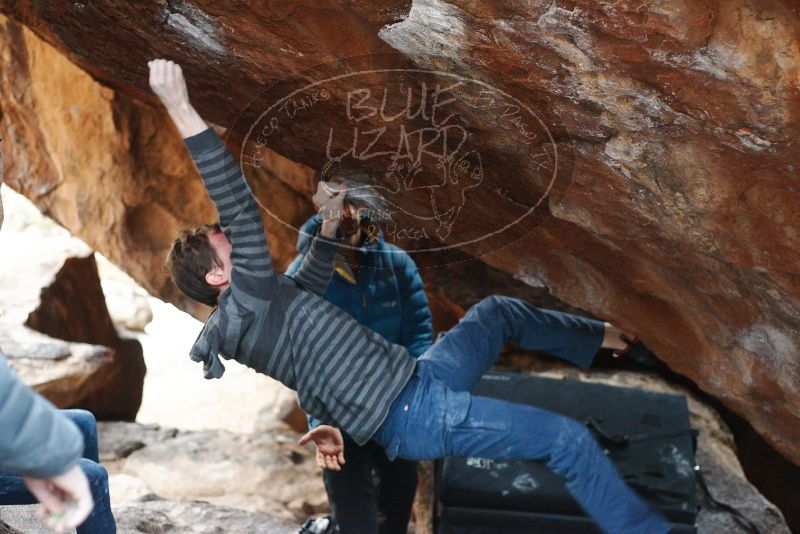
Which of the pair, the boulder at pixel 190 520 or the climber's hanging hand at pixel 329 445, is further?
the boulder at pixel 190 520

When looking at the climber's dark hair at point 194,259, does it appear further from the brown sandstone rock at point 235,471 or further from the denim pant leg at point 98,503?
the brown sandstone rock at point 235,471

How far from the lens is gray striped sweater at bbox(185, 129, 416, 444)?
217 centimetres

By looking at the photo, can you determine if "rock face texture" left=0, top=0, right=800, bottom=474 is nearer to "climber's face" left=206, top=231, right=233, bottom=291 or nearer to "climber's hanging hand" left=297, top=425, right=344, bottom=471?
"climber's face" left=206, top=231, right=233, bottom=291

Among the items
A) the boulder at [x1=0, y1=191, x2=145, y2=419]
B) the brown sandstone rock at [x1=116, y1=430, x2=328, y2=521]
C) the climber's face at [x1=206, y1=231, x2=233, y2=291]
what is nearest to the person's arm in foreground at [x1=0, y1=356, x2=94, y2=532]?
the climber's face at [x1=206, y1=231, x2=233, y2=291]

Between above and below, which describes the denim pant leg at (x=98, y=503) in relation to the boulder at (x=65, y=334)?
above

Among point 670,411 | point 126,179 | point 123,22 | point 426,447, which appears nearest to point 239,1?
point 123,22

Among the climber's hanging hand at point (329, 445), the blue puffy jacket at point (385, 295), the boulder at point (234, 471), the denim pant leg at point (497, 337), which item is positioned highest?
the denim pant leg at point (497, 337)

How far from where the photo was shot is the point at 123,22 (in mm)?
2533

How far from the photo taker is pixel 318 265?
2.48 metres

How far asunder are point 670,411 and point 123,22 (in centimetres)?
237

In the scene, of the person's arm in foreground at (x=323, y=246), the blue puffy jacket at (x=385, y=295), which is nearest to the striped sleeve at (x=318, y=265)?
the person's arm in foreground at (x=323, y=246)

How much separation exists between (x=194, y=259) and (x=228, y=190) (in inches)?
13.4

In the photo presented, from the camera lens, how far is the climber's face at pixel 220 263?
2.21 metres

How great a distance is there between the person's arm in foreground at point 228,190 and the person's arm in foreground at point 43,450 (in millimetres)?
707
